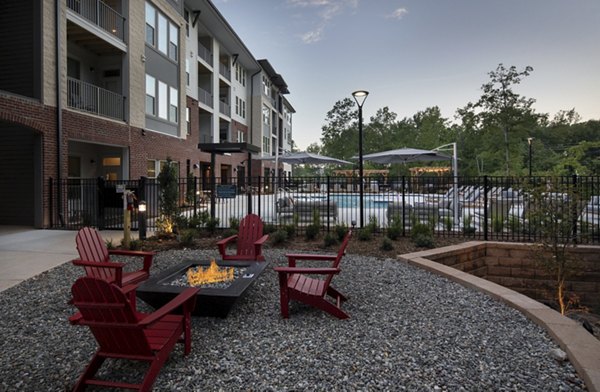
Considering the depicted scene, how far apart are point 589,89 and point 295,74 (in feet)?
112

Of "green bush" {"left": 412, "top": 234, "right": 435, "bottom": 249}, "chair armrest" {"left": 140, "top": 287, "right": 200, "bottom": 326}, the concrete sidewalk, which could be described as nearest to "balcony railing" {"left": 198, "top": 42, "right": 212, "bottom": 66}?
the concrete sidewalk

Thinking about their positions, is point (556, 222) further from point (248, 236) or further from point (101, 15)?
point (101, 15)

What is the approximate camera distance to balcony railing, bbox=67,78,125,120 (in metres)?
12.2

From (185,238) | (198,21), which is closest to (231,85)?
(198,21)

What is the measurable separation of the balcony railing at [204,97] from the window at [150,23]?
756 centimetres

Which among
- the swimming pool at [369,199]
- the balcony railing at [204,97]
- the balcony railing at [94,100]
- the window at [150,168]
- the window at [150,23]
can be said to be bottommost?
the swimming pool at [369,199]

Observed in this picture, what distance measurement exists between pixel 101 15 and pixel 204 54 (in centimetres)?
1061

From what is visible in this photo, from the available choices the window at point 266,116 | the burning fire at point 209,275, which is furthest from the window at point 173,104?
the window at point 266,116

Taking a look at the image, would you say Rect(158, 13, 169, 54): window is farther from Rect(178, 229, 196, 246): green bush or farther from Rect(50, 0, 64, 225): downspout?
Rect(178, 229, 196, 246): green bush

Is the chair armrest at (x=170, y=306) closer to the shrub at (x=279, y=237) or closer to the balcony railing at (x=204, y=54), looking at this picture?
the shrub at (x=279, y=237)

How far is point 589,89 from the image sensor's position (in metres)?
24.8

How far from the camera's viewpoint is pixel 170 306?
107 inches

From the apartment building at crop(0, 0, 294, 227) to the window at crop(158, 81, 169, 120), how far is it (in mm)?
50

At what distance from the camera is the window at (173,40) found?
1709 cm
